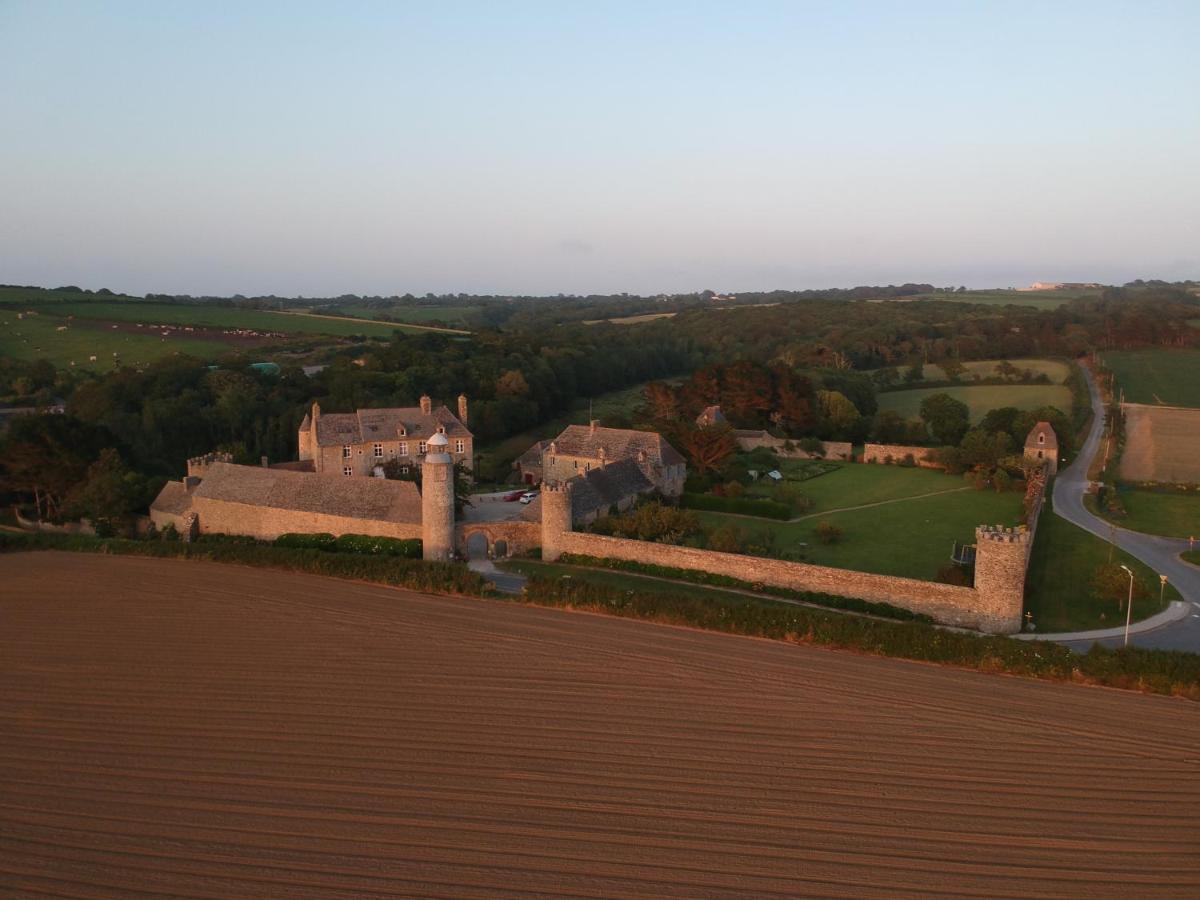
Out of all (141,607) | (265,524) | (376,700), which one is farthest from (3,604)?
(376,700)

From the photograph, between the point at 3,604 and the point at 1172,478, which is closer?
the point at 3,604

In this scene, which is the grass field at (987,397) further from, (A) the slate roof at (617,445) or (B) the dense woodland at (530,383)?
Answer: (A) the slate roof at (617,445)

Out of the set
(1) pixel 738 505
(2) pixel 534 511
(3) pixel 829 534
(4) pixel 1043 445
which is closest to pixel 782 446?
(4) pixel 1043 445

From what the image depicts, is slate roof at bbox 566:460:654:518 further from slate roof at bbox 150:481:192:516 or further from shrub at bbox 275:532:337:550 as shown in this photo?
slate roof at bbox 150:481:192:516

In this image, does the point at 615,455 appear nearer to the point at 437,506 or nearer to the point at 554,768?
the point at 437,506

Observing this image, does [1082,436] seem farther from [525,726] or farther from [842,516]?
[525,726]

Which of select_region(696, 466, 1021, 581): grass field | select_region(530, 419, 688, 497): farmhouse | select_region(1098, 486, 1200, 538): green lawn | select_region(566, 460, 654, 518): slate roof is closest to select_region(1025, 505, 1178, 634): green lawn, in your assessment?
select_region(696, 466, 1021, 581): grass field

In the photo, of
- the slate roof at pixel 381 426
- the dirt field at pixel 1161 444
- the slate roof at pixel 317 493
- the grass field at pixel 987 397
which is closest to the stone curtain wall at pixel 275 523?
the slate roof at pixel 317 493
